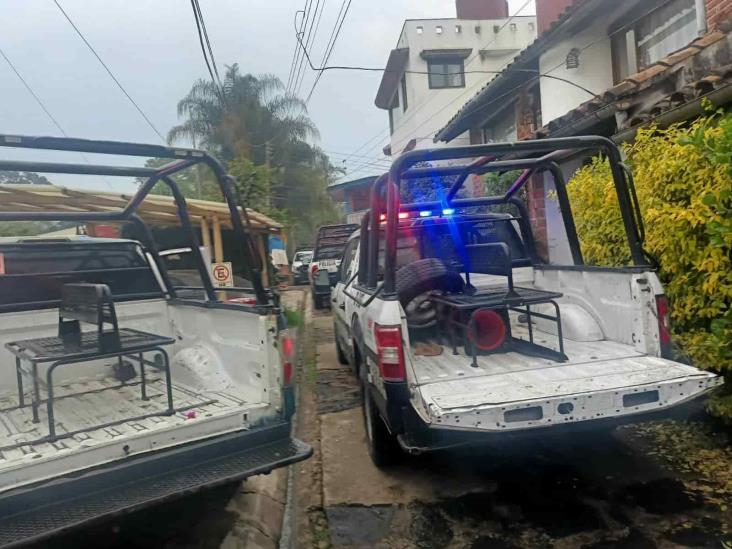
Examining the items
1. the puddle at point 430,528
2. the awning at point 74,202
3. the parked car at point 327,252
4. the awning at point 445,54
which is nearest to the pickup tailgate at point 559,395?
the puddle at point 430,528

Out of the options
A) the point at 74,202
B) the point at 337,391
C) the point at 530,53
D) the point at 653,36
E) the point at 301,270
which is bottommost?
the point at 337,391

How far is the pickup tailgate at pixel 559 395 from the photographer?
331cm

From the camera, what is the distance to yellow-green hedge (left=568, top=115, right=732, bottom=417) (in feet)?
13.0

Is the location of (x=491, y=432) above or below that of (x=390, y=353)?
below

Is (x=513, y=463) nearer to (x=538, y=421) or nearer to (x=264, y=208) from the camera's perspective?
(x=538, y=421)

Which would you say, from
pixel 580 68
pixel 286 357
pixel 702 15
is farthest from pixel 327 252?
pixel 286 357

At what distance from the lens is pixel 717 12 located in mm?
7602

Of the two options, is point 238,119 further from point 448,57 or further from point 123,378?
point 123,378

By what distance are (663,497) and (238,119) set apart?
26836mm

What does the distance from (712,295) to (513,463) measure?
6.07 feet

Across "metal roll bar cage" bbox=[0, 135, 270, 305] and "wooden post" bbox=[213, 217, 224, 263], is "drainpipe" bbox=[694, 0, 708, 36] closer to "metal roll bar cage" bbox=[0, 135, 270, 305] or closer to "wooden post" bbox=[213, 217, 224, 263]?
"metal roll bar cage" bbox=[0, 135, 270, 305]

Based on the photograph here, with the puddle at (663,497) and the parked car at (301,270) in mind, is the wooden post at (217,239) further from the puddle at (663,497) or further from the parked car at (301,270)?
the parked car at (301,270)

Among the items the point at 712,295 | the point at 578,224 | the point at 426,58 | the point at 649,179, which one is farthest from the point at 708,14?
the point at 426,58

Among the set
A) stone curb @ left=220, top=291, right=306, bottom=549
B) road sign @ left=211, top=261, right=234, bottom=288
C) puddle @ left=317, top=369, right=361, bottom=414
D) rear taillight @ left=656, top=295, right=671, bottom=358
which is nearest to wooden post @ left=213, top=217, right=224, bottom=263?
road sign @ left=211, top=261, right=234, bottom=288
